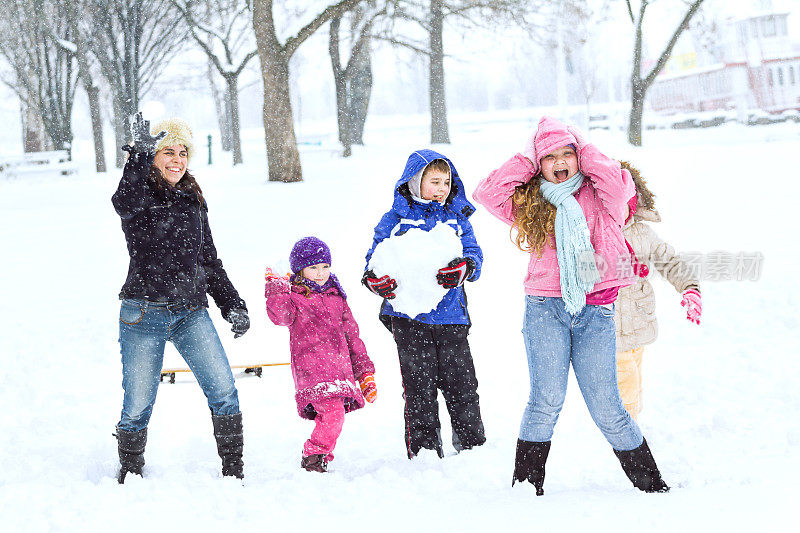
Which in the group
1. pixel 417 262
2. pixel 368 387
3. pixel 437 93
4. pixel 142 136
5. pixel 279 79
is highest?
pixel 437 93

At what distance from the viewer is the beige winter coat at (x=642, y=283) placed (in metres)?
4.01

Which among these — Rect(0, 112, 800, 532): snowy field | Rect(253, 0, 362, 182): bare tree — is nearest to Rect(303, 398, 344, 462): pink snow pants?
Rect(0, 112, 800, 532): snowy field

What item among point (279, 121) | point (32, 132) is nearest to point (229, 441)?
point (279, 121)

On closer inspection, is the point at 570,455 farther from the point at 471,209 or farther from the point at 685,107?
the point at 685,107

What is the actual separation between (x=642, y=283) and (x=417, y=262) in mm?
1352

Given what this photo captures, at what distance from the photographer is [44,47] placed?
975 inches

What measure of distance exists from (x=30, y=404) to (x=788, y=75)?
1546 inches

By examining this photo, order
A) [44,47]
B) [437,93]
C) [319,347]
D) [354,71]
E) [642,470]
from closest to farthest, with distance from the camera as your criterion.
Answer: [642,470] → [319,347] → [437,93] → [44,47] → [354,71]

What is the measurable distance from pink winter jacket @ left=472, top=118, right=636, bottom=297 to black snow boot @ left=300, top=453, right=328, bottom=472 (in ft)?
5.06

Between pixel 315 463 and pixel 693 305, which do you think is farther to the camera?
pixel 315 463

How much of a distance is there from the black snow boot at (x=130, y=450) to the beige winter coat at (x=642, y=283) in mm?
2707

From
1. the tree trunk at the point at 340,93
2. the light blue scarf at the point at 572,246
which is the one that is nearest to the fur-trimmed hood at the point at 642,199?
the light blue scarf at the point at 572,246

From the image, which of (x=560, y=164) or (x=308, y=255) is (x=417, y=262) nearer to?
(x=308, y=255)

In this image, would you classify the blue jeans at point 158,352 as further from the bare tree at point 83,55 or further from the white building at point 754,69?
the white building at point 754,69
